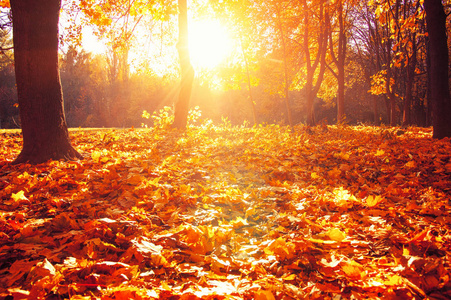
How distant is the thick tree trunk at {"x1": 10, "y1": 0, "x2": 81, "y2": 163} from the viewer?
366 cm

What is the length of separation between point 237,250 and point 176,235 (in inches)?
18.8

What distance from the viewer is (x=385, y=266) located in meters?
1.46

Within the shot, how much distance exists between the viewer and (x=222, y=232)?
6.66 ft

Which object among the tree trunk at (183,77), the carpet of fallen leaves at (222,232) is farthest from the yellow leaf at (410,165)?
the tree trunk at (183,77)

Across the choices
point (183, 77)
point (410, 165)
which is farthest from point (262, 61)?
point (410, 165)

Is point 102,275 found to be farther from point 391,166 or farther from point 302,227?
point 391,166

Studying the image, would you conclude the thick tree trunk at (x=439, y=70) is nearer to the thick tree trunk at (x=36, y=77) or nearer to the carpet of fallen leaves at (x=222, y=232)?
the carpet of fallen leaves at (x=222, y=232)

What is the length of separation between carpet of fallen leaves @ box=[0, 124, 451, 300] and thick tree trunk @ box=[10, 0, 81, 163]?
38 centimetres

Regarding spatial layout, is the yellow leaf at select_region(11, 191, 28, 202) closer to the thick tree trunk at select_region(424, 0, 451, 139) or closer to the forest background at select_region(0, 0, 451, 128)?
the forest background at select_region(0, 0, 451, 128)

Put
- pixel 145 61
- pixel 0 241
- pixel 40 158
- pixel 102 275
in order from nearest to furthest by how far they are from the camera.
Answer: pixel 102 275, pixel 0 241, pixel 40 158, pixel 145 61

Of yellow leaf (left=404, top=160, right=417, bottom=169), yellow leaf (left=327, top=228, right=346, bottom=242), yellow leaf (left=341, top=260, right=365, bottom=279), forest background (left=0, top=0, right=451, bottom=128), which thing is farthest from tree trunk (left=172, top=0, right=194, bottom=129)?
yellow leaf (left=341, top=260, right=365, bottom=279)

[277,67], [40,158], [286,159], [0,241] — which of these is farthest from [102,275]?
[277,67]

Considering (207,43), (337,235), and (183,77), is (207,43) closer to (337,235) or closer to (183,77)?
(183,77)

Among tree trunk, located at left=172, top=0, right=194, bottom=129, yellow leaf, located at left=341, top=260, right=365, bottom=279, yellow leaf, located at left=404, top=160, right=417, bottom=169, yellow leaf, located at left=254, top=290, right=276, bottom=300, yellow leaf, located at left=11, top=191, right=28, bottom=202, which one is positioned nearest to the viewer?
yellow leaf, located at left=254, top=290, right=276, bottom=300
